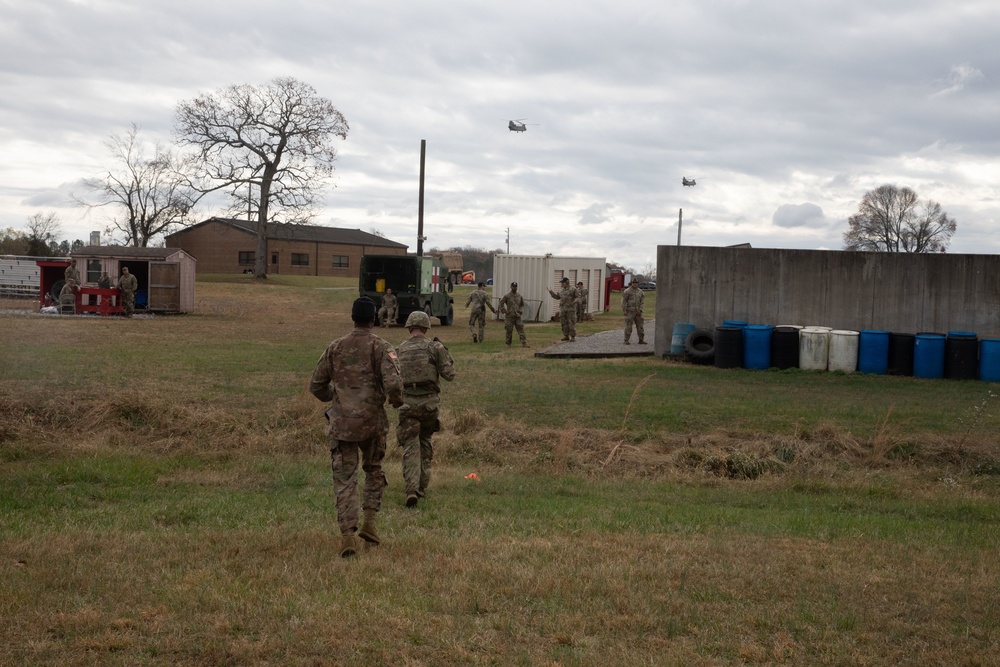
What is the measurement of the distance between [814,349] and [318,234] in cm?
6698

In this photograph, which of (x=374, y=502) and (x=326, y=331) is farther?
(x=326, y=331)

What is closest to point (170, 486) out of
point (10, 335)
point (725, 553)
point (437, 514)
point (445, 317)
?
point (437, 514)

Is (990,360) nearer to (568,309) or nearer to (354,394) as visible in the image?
(568,309)

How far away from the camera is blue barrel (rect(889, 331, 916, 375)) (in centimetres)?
2005

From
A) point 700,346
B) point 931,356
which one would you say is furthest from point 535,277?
point 931,356

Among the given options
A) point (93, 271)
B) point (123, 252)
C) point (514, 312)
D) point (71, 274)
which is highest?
point (123, 252)

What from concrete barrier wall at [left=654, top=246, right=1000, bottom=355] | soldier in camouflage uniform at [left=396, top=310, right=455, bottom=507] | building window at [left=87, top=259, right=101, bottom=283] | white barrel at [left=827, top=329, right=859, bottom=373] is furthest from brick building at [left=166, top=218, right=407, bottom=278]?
soldier in camouflage uniform at [left=396, top=310, right=455, bottom=507]

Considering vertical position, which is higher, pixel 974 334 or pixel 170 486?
pixel 974 334

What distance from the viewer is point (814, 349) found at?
67.4ft

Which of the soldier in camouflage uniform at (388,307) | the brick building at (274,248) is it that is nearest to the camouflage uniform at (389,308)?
the soldier in camouflage uniform at (388,307)

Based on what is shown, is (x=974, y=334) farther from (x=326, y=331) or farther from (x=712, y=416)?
(x=326, y=331)

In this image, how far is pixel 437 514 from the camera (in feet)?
28.0

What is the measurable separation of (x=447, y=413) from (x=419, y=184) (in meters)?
25.9

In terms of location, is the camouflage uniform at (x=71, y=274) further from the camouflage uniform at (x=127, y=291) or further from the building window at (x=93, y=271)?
the building window at (x=93, y=271)
